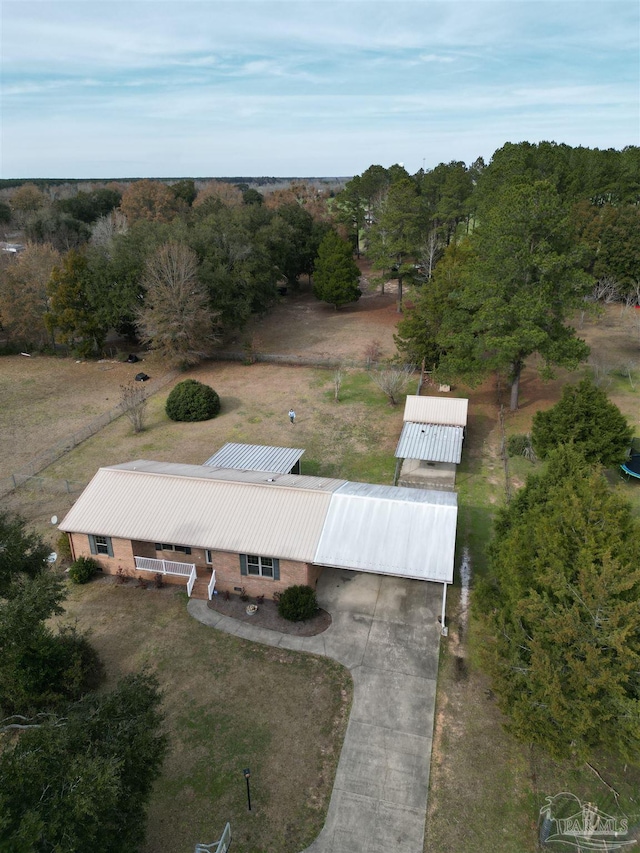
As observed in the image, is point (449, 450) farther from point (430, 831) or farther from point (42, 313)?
point (42, 313)

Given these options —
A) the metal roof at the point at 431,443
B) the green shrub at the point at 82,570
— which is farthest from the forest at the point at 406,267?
the green shrub at the point at 82,570

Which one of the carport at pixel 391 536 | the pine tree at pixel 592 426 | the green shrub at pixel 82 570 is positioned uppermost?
the pine tree at pixel 592 426

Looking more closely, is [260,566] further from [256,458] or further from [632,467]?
[632,467]

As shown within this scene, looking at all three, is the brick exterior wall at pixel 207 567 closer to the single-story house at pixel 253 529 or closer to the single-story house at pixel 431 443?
the single-story house at pixel 253 529

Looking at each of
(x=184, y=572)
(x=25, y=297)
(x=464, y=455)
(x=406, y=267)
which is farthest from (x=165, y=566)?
(x=406, y=267)

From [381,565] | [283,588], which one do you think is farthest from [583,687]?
[283,588]

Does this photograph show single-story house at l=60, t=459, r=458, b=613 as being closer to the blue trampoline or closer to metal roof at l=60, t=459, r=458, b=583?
metal roof at l=60, t=459, r=458, b=583
